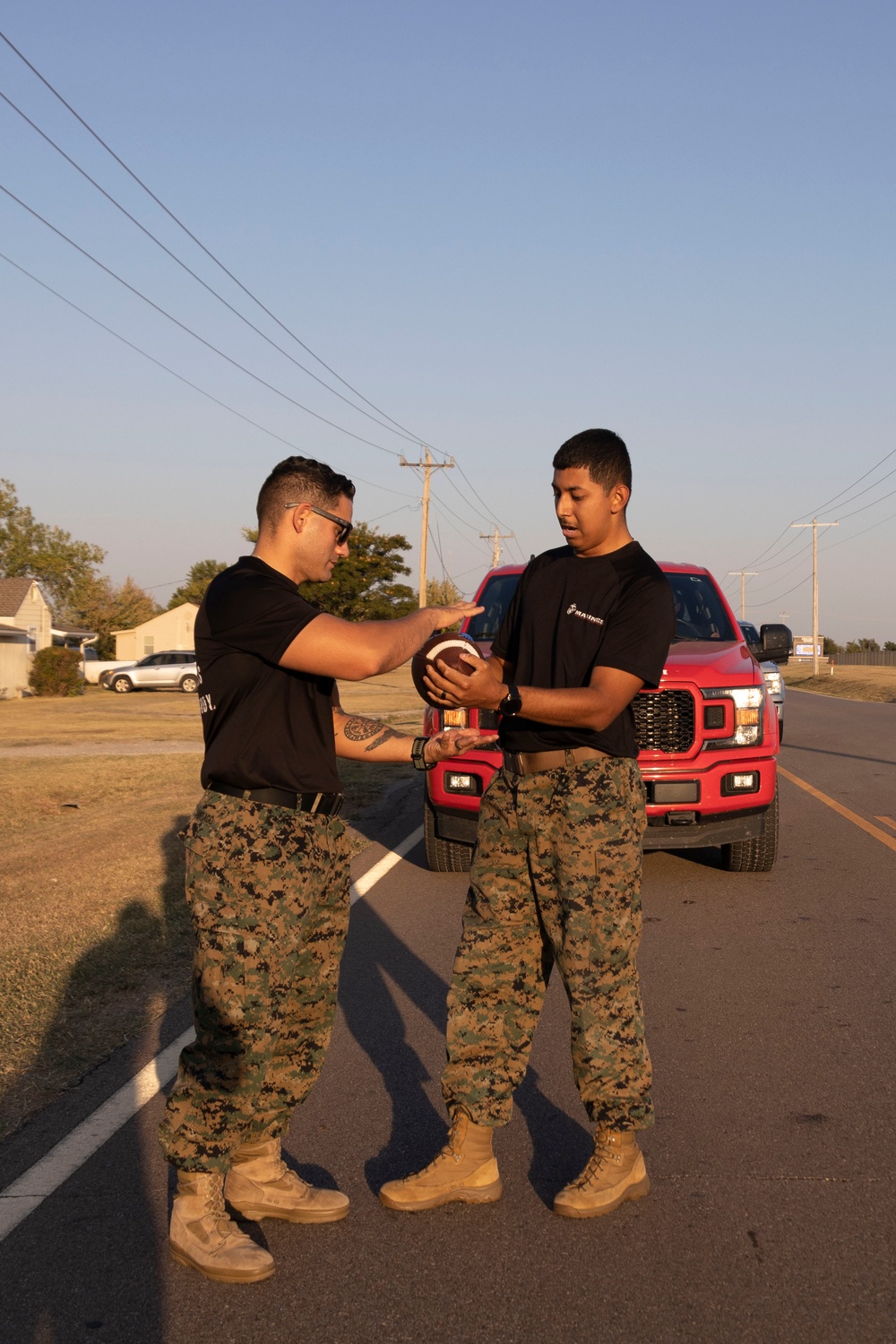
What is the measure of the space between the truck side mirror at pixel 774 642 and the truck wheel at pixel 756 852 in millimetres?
1527

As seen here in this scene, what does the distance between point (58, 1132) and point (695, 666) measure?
17.3 feet

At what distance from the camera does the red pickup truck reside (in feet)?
26.8

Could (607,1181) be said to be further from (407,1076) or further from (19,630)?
(19,630)

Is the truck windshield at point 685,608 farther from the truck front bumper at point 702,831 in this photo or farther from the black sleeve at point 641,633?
the black sleeve at point 641,633

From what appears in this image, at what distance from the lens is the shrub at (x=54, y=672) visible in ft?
140

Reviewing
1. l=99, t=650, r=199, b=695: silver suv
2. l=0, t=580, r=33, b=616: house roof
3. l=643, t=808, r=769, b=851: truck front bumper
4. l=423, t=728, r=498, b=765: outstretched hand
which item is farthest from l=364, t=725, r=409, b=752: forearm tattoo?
l=0, t=580, r=33, b=616: house roof

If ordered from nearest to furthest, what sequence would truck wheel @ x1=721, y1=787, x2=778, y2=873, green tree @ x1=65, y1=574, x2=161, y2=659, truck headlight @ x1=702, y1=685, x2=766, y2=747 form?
1. truck headlight @ x1=702, y1=685, x2=766, y2=747
2. truck wheel @ x1=721, y1=787, x2=778, y2=873
3. green tree @ x1=65, y1=574, x2=161, y2=659

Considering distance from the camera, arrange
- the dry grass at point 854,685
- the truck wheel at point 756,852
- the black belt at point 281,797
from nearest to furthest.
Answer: the black belt at point 281,797 < the truck wheel at point 756,852 < the dry grass at point 854,685

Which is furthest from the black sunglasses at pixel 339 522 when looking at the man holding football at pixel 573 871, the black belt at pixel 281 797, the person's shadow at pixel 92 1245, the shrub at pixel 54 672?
the shrub at pixel 54 672

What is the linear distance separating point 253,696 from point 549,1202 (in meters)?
1.74

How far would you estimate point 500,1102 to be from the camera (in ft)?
12.4

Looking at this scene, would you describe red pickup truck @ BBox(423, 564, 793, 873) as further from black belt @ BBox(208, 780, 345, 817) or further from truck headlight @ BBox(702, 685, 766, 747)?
black belt @ BBox(208, 780, 345, 817)

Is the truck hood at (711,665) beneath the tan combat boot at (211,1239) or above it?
above

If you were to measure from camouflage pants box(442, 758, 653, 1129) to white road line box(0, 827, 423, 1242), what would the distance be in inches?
49.2
